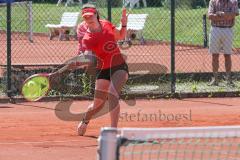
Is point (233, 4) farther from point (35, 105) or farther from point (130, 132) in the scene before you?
point (130, 132)

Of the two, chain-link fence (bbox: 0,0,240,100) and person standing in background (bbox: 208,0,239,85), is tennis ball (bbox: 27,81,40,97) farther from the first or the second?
person standing in background (bbox: 208,0,239,85)

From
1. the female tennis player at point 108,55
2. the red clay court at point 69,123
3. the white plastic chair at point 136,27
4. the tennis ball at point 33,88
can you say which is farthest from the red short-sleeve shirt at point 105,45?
the white plastic chair at point 136,27

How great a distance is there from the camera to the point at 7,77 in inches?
503

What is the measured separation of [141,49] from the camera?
2072cm

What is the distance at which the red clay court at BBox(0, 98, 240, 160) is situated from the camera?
8.37 meters

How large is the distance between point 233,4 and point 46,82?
482 cm

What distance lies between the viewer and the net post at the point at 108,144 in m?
4.62

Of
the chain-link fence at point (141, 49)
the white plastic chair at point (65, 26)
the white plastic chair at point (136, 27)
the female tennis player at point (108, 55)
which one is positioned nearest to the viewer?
the female tennis player at point (108, 55)

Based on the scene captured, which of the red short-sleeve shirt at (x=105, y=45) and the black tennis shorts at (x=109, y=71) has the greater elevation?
the red short-sleeve shirt at (x=105, y=45)

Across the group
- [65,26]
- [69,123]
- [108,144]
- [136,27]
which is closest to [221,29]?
[69,123]

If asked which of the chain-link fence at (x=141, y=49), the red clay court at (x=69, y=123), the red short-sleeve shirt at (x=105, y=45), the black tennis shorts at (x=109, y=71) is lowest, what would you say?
the red clay court at (x=69, y=123)

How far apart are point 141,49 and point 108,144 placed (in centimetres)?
1613

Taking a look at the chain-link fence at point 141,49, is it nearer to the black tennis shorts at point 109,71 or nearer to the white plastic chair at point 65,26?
the white plastic chair at point 65,26

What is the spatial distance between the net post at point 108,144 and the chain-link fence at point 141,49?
8.28 meters
